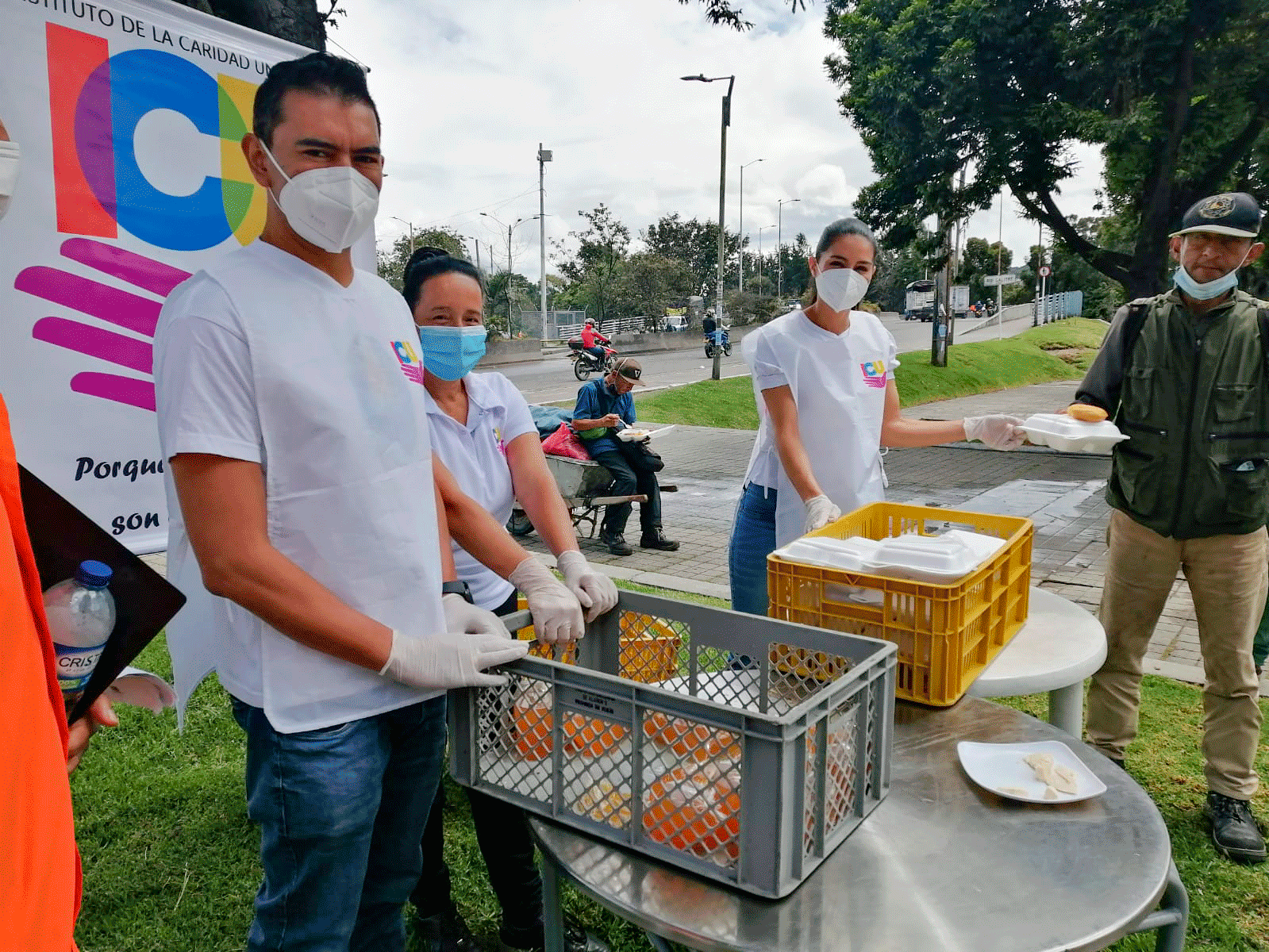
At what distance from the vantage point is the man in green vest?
2.96 meters

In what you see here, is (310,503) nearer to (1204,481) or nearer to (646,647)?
(646,647)

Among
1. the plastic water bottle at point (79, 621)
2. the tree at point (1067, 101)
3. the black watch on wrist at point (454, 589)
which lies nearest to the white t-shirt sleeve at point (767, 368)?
the black watch on wrist at point (454, 589)

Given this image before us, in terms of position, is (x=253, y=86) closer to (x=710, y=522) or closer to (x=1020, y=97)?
(x=710, y=522)

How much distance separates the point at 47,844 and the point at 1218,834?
11.2 feet

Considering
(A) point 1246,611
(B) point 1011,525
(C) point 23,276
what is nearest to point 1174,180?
(A) point 1246,611

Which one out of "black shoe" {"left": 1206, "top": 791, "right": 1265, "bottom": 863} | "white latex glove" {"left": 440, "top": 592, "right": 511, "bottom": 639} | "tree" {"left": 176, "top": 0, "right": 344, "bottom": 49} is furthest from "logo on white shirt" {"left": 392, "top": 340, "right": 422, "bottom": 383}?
"black shoe" {"left": 1206, "top": 791, "right": 1265, "bottom": 863}

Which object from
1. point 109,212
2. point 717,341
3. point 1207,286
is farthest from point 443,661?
point 717,341

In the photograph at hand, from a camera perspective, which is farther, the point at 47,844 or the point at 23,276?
the point at 23,276

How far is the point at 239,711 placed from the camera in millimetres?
1573

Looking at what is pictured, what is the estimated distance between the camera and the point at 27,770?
3.01ft

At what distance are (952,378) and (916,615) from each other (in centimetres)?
2070

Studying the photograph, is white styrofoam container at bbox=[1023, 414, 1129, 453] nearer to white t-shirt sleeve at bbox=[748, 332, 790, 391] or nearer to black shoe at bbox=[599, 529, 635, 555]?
white t-shirt sleeve at bbox=[748, 332, 790, 391]

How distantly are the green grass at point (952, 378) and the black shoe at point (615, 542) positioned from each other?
5294mm

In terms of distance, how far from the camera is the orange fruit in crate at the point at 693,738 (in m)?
1.34
